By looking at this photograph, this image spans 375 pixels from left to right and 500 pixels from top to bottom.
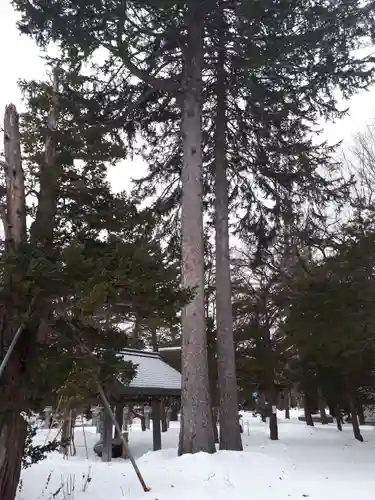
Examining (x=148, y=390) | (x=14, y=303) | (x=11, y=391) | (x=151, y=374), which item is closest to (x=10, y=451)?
(x=11, y=391)

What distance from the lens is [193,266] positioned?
9867 mm

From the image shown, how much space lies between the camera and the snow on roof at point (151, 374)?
15109 millimetres

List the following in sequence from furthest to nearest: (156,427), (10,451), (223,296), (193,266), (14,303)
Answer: (156,427)
(223,296)
(193,266)
(10,451)
(14,303)

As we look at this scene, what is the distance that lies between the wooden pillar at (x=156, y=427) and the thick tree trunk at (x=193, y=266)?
7.32 metres

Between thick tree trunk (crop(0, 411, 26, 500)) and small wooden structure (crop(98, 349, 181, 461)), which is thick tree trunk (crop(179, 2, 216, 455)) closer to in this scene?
small wooden structure (crop(98, 349, 181, 461))

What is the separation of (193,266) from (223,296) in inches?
85.5

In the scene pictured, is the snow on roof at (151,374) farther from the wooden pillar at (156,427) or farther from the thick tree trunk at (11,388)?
the thick tree trunk at (11,388)

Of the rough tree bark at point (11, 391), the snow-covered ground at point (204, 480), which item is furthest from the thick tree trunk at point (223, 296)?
the rough tree bark at point (11, 391)

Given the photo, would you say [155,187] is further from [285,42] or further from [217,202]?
[285,42]

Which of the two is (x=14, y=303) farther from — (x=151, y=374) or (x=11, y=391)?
(x=151, y=374)

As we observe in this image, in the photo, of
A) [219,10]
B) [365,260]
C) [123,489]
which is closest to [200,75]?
[219,10]

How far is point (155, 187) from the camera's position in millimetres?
13516

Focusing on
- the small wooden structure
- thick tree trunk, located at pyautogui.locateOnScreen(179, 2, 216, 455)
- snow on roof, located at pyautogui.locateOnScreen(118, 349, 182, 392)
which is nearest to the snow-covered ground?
thick tree trunk, located at pyautogui.locateOnScreen(179, 2, 216, 455)

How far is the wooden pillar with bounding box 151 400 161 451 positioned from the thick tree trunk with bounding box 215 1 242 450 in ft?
18.1
